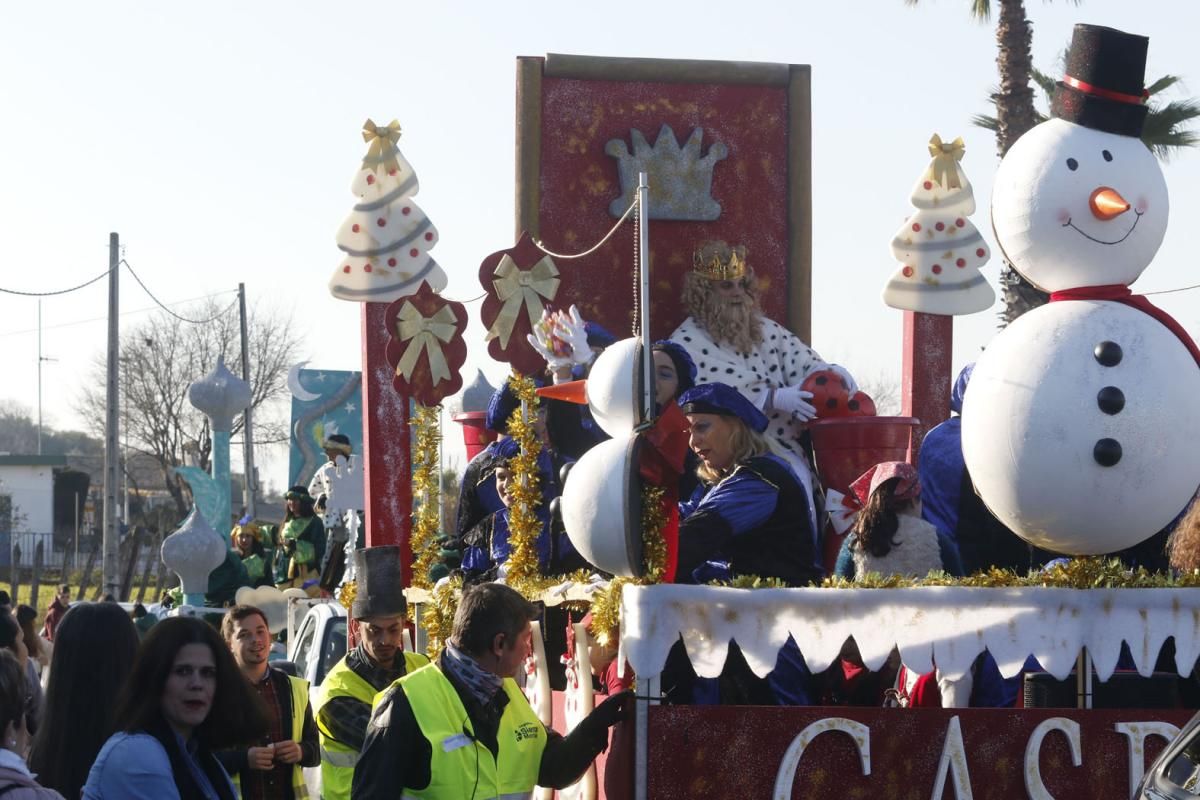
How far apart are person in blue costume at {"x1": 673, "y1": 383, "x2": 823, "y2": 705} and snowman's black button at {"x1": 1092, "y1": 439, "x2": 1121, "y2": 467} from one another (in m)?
1.25

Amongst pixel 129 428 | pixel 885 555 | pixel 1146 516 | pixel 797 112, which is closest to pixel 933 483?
pixel 885 555

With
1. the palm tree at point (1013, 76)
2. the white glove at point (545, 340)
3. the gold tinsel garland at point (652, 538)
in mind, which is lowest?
the gold tinsel garland at point (652, 538)

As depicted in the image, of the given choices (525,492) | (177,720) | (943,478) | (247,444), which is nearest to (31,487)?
(247,444)

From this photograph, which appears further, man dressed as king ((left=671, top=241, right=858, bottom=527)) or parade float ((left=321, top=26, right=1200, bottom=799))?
man dressed as king ((left=671, top=241, right=858, bottom=527))

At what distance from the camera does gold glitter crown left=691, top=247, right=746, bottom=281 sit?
35.0 ft

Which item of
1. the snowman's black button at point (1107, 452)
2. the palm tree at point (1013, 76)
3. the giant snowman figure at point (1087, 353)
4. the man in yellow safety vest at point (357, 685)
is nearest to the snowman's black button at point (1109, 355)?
the giant snowman figure at point (1087, 353)

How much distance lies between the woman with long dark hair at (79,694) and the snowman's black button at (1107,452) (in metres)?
3.11

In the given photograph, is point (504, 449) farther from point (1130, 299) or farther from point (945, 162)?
point (1130, 299)

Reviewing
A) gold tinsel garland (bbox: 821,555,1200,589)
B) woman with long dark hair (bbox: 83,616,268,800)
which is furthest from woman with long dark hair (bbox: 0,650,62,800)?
gold tinsel garland (bbox: 821,555,1200,589)

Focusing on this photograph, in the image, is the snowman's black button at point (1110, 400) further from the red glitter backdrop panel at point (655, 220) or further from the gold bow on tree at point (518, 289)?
the red glitter backdrop panel at point (655, 220)

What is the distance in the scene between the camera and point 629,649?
6238 mm

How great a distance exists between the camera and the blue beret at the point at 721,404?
7.25m

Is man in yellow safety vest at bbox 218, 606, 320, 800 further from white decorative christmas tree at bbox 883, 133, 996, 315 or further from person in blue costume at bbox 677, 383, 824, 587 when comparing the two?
white decorative christmas tree at bbox 883, 133, 996, 315

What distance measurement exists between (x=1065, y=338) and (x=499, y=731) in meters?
2.37
